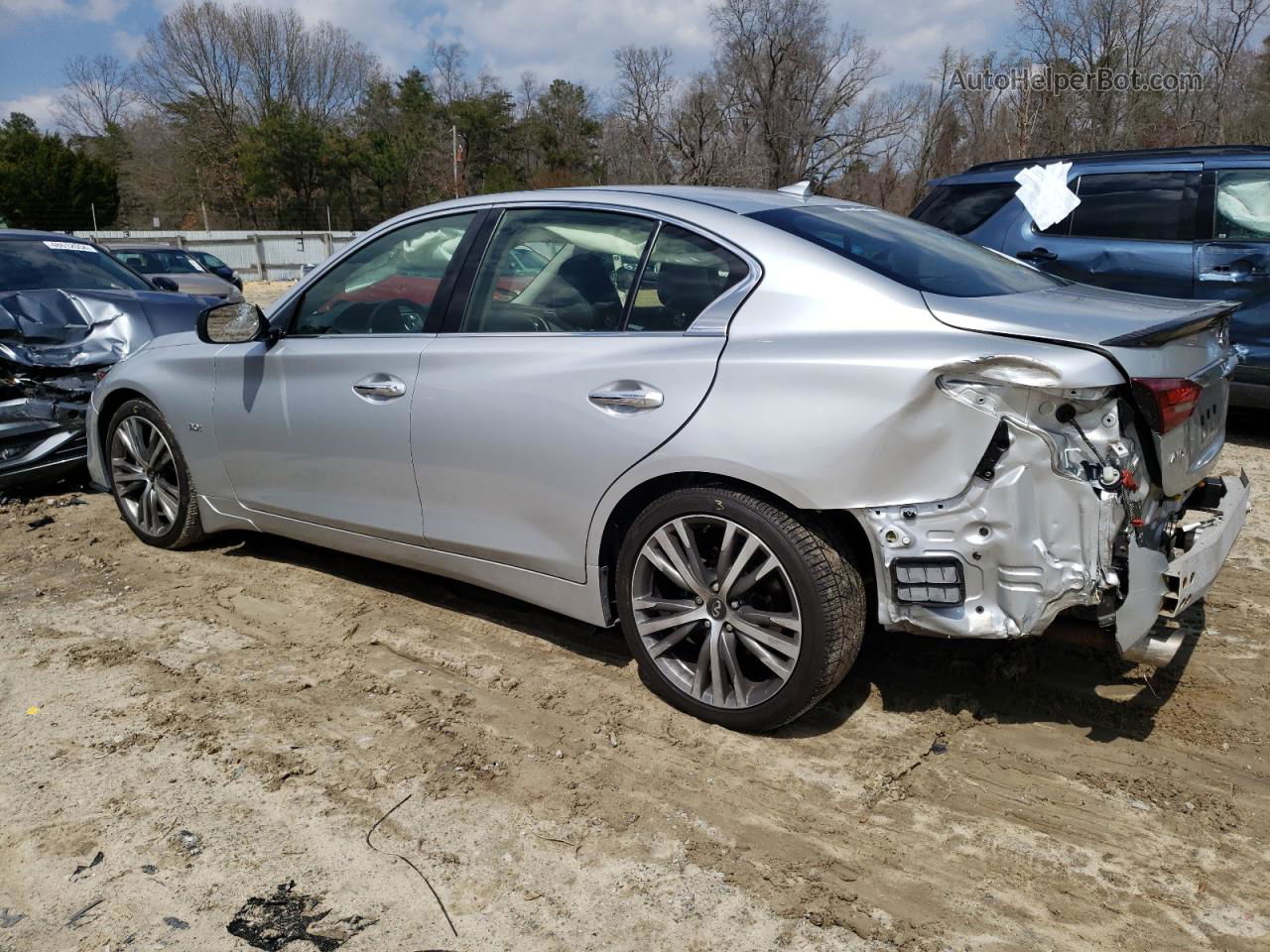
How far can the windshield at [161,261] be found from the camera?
2056cm

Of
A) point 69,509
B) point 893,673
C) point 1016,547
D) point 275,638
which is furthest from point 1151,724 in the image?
point 69,509

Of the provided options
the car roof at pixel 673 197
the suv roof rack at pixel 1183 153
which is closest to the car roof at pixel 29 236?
the car roof at pixel 673 197

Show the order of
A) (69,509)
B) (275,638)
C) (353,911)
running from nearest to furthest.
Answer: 1. (353,911)
2. (275,638)
3. (69,509)

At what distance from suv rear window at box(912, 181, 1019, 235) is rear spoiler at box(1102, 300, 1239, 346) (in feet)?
13.7

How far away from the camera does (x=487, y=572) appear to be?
143 inches

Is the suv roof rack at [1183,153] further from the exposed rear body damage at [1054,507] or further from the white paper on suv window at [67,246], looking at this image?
the white paper on suv window at [67,246]

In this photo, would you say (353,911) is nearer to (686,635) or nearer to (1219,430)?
(686,635)

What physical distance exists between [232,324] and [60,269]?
3.59m

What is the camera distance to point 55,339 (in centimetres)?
632

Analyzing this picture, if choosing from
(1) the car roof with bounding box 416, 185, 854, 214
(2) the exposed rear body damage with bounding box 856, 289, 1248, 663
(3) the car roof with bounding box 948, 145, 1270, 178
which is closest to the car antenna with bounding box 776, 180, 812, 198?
(1) the car roof with bounding box 416, 185, 854, 214

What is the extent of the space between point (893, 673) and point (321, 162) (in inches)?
2205

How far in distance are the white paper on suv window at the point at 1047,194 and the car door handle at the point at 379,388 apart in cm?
510

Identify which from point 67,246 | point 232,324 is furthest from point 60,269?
point 232,324

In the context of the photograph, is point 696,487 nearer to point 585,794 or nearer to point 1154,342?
point 585,794
